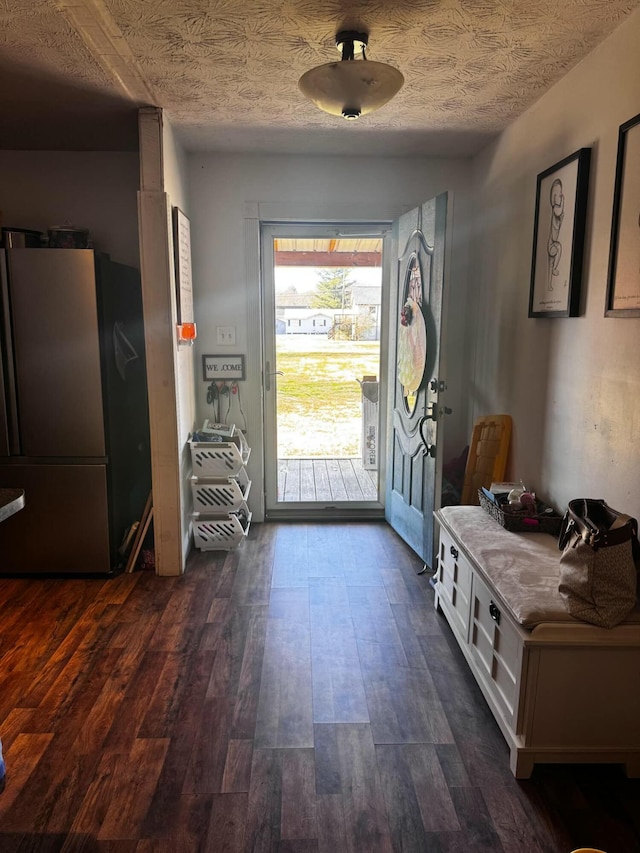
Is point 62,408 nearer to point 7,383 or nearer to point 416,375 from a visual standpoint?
point 7,383

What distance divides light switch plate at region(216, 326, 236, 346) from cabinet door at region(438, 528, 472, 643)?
1904 millimetres

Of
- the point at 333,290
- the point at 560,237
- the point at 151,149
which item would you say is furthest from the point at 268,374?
the point at 560,237

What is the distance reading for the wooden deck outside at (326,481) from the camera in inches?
166

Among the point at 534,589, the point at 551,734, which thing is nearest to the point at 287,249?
the point at 534,589

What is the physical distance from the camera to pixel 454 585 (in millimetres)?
2518

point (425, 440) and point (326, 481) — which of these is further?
point (326, 481)

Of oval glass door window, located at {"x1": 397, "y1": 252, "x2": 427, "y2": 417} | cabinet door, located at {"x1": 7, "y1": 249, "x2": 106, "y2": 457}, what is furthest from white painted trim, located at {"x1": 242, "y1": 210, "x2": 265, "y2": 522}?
cabinet door, located at {"x1": 7, "y1": 249, "x2": 106, "y2": 457}

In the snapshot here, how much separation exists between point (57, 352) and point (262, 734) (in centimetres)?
213

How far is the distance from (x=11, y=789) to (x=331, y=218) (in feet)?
10.8

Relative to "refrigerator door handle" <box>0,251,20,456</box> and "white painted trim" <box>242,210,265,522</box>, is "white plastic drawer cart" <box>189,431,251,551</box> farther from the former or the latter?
"refrigerator door handle" <box>0,251,20,456</box>

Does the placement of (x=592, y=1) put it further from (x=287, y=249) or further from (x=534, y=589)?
(x=287, y=249)

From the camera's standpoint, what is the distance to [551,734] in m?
1.79

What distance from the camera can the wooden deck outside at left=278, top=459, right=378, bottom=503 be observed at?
4.22 meters

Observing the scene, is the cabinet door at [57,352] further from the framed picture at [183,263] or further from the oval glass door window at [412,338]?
the oval glass door window at [412,338]
